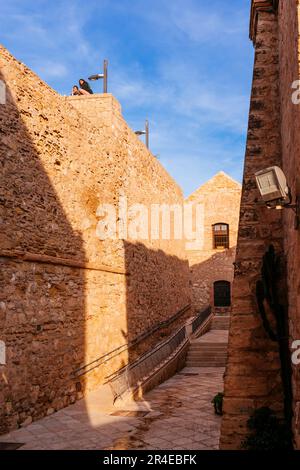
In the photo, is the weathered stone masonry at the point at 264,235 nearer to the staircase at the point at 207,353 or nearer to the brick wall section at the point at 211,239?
the staircase at the point at 207,353

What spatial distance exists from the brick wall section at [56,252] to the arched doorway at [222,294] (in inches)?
430

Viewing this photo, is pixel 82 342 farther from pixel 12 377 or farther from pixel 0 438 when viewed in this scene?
pixel 0 438

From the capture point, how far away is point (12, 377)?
679 cm

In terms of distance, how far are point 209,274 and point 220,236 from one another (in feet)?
7.23

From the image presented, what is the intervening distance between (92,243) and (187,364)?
593 centimetres

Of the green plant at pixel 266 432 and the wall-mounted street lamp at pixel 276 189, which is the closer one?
the wall-mounted street lamp at pixel 276 189

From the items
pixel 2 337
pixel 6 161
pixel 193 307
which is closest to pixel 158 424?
pixel 2 337

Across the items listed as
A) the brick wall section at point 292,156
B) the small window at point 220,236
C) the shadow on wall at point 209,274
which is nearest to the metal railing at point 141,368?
the brick wall section at point 292,156

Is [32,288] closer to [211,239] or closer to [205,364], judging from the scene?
[205,364]

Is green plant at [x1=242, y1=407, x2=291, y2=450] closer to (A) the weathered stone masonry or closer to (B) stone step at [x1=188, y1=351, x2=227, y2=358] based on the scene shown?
(A) the weathered stone masonry

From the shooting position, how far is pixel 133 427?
22.3ft

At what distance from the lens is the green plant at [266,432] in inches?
186

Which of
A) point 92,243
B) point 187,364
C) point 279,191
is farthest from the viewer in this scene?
point 187,364

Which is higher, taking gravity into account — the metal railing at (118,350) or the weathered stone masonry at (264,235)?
the weathered stone masonry at (264,235)
